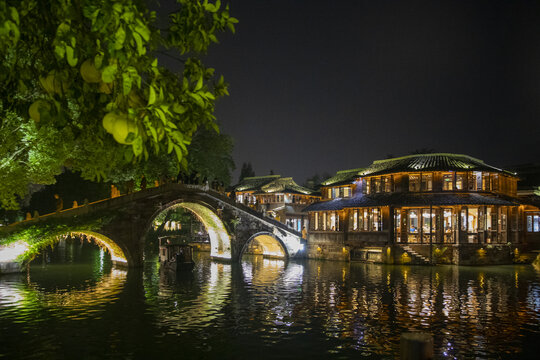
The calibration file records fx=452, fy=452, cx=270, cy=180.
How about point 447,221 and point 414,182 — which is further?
point 414,182

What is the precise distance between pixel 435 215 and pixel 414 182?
3.41 m

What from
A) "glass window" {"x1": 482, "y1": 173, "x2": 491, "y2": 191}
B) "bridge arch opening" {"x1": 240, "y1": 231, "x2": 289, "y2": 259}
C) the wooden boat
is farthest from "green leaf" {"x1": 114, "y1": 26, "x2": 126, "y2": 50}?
Result: "glass window" {"x1": 482, "y1": 173, "x2": 491, "y2": 191}

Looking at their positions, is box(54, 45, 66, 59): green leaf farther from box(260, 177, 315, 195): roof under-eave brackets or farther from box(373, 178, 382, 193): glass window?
box(260, 177, 315, 195): roof under-eave brackets

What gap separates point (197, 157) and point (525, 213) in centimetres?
3139

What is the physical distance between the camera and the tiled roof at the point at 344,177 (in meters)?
46.2

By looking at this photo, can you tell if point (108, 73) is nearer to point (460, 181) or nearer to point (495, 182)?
point (460, 181)

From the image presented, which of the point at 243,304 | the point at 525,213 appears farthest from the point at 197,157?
the point at 525,213

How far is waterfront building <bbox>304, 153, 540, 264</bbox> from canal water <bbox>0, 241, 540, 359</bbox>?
8.49 meters

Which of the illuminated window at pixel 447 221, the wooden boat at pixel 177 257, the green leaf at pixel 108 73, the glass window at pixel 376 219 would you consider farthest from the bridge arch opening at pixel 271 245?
the green leaf at pixel 108 73

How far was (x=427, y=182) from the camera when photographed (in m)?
39.0

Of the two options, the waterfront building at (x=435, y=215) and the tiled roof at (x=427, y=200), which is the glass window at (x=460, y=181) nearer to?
the waterfront building at (x=435, y=215)

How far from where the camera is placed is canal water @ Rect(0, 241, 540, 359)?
12430mm

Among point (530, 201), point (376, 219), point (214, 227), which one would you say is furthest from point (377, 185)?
point (214, 227)

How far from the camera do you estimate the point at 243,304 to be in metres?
19.0
